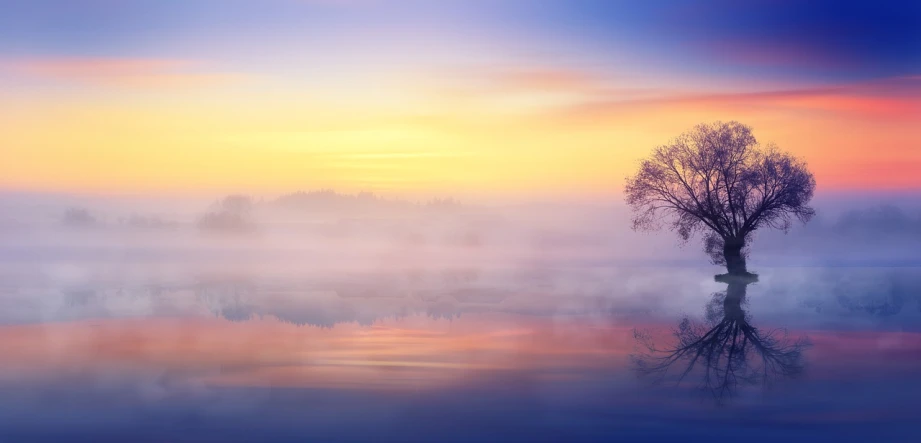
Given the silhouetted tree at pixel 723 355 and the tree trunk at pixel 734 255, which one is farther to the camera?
the tree trunk at pixel 734 255

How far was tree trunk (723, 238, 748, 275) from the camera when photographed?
148 feet

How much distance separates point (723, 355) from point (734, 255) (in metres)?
25.0

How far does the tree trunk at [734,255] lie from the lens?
45000 mm

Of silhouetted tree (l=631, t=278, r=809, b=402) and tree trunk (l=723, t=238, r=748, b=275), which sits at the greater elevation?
tree trunk (l=723, t=238, r=748, b=275)

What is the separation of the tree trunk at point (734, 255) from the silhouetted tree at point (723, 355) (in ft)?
52.8

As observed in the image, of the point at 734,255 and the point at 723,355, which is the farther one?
the point at 734,255

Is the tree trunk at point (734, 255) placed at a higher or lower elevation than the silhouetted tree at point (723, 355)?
higher

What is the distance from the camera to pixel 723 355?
21.7 m

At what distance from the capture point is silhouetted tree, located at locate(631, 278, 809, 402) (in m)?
18.8

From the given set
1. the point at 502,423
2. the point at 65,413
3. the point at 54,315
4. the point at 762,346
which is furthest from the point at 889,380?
the point at 54,315

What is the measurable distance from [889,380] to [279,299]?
87.1 feet

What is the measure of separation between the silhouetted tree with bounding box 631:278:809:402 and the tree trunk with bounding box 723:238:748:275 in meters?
16.1

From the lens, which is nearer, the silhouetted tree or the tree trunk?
the silhouetted tree

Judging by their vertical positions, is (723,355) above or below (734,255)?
below
